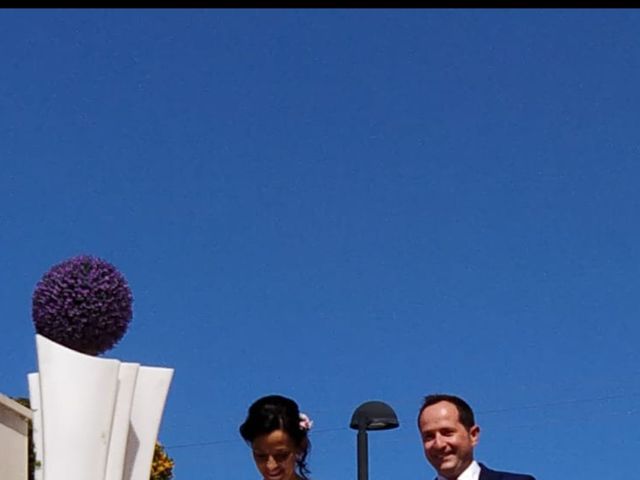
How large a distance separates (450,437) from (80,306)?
1.99 m

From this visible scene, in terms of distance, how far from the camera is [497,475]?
5.95 m

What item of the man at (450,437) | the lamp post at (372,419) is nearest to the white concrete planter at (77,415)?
the man at (450,437)

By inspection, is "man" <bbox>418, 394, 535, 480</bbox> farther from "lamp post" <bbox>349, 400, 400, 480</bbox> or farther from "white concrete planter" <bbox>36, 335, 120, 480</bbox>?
"lamp post" <bbox>349, 400, 400, 480</bbox>

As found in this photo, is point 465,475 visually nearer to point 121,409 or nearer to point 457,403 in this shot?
point 457,403

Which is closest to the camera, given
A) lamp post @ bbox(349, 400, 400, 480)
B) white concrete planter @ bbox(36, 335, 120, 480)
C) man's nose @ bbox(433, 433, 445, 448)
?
man's nose @ bbox(433, 433, 445, 448)

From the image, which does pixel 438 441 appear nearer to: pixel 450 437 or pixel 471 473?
pixel 450 437

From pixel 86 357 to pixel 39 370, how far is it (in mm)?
244

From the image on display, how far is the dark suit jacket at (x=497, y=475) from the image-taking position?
19.4 feet

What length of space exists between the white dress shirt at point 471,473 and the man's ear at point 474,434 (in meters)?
0.09

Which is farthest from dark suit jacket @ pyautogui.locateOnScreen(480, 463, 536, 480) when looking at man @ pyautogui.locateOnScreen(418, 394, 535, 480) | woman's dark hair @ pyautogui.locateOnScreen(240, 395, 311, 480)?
woman's dark hair @ pyautogui.locateOnScreen(240, 395, 311, 480)

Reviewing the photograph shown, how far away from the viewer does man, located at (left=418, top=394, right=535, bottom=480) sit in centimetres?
580
